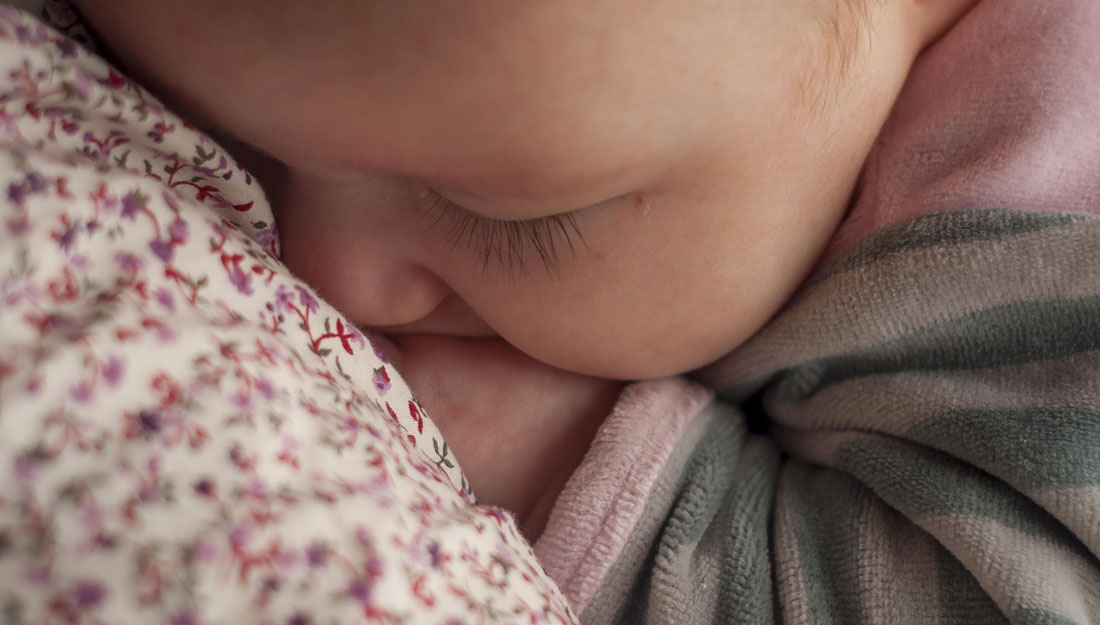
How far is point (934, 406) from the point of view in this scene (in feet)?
2.07

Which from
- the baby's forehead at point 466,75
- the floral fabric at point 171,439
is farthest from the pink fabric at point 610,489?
the baby's forehead at point 466,75

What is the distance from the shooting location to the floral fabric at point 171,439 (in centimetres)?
37

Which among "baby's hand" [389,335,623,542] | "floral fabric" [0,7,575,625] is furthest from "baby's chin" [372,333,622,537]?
"floral fabric" [0,7,575,625]

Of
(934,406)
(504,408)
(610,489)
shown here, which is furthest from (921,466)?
(504,408)

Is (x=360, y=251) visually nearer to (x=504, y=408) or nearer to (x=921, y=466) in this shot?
(x=504, y=408)

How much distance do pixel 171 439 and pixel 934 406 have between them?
49 cm

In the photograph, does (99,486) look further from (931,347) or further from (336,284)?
(931,347)

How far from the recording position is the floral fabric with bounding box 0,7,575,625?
37 centimetres

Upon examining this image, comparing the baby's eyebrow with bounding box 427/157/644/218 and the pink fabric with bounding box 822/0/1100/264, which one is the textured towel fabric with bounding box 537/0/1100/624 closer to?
the pink fabric with bounding box 822/0/1100/264

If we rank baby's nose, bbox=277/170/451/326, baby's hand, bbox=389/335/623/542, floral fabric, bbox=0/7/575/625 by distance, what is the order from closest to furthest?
floral fabric, bbox=0/7/575/625, baby's nose, bbox=277/170/451/326, baby's hand, bbox=389/335/623/542

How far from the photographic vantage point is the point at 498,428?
2.43ft

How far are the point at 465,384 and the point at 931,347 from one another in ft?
1.18

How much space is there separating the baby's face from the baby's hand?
0.09 ft

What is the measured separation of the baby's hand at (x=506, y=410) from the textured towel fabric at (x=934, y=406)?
0.06 meters
